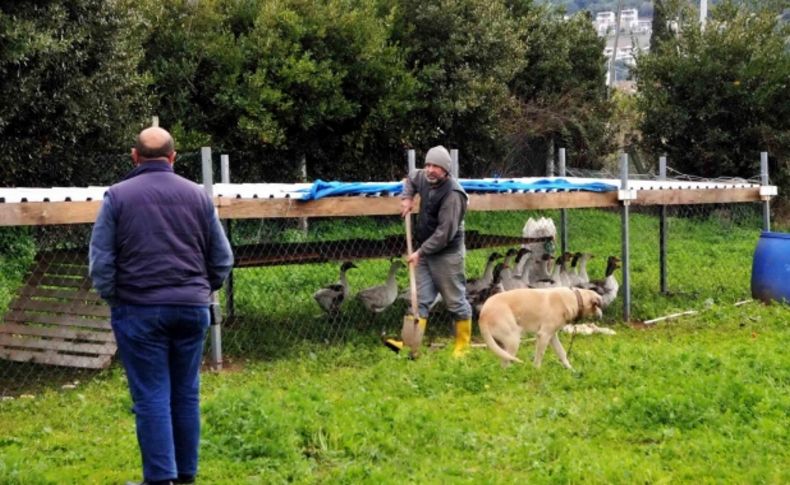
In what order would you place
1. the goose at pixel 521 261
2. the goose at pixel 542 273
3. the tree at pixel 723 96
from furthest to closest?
the tree at pixel 723 96, the goose at pixel 542 273, the goose at pixel 521 261

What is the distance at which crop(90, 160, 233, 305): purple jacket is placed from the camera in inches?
219

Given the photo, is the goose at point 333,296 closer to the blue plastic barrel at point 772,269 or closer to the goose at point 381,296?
the goose at point 381,296

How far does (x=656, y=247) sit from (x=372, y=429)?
640 inches

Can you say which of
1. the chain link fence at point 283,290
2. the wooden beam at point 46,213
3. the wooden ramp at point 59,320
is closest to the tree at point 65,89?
the chain link fence at point 283,290

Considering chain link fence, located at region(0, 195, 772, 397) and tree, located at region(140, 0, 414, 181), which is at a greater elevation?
tree, located at region(140, 0, 414, 181)

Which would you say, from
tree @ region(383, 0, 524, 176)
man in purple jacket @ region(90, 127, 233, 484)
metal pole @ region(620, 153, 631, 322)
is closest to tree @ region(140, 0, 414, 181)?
tree @ region(383, 0, 524, 176)

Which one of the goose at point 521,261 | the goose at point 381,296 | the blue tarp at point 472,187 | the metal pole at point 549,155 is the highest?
the metal pole at point 549,155

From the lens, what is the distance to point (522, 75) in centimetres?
2647

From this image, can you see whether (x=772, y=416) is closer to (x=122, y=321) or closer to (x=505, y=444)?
(x=505, y=444)

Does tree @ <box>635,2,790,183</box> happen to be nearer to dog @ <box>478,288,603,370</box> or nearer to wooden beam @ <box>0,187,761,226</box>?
wooden beam @ <box>0,187,761,226</box>

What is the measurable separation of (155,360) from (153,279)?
445 millimetres

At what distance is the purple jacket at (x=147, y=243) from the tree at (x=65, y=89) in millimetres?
8841

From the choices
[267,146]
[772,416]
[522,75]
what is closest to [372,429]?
[772,416]

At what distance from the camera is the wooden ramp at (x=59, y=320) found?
10219 millimetres
